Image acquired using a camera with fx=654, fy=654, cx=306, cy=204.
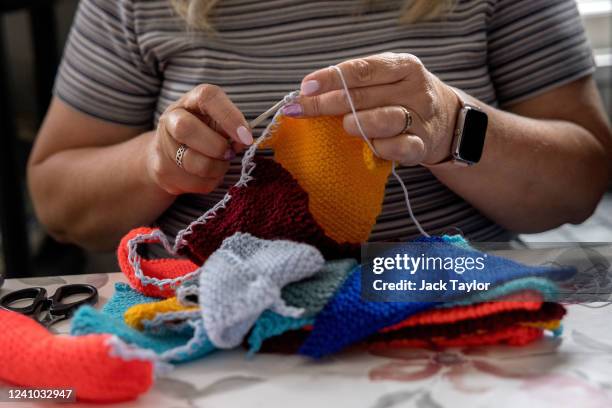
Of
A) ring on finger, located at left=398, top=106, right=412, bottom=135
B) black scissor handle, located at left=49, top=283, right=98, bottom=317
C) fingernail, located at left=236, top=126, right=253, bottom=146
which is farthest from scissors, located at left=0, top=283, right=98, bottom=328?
ring on finger, located at left=398, top=106, right=412, bottom=135

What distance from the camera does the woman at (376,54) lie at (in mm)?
807

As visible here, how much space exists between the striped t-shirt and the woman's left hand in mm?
193

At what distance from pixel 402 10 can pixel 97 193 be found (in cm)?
48

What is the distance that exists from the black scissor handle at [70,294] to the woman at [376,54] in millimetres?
154

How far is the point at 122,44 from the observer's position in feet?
2.94

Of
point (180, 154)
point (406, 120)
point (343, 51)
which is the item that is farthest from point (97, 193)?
point (406, 120)

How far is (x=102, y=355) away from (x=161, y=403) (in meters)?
0.05

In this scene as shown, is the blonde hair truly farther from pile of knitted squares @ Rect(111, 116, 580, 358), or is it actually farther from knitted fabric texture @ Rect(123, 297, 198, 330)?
knitted fabric texture @ Rect(123, 297, 198, 330)

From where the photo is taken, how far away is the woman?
0.81 m

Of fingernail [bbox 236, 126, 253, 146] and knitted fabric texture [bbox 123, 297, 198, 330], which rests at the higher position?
fingernail [bbox 236, 126, 253, 146]

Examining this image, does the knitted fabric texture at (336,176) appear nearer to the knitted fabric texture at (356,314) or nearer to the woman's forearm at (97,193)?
the knitted fabric texture at (356,314)

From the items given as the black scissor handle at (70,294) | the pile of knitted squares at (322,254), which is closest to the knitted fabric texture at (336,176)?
the pile of knitted squares at (322,254)

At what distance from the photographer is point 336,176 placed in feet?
2.07

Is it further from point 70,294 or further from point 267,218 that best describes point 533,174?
point 70,294
